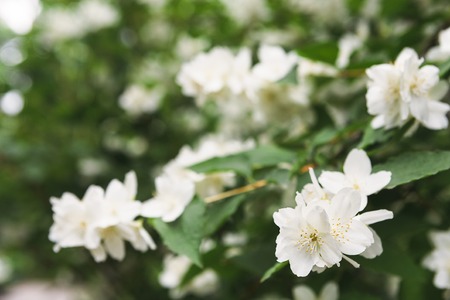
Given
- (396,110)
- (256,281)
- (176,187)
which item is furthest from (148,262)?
(396,110)

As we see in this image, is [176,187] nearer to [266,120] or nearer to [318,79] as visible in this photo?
[266,120]

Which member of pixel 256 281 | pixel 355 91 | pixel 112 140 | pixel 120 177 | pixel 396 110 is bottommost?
pixel 256 281

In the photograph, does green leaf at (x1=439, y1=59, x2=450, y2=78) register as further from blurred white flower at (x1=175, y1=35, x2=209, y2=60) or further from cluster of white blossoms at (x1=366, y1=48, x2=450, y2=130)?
blurred white flower at (x1=175, y1=35, x2=209, y2=60)

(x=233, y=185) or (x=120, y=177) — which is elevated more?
(x=120, y=177)

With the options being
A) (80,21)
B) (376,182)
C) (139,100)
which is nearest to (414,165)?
(376,182)

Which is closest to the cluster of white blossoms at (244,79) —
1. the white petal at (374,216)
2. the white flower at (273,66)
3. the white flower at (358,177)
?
the white flower at (273,66)

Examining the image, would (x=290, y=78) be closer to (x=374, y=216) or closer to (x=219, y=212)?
(x=219, y=212)
